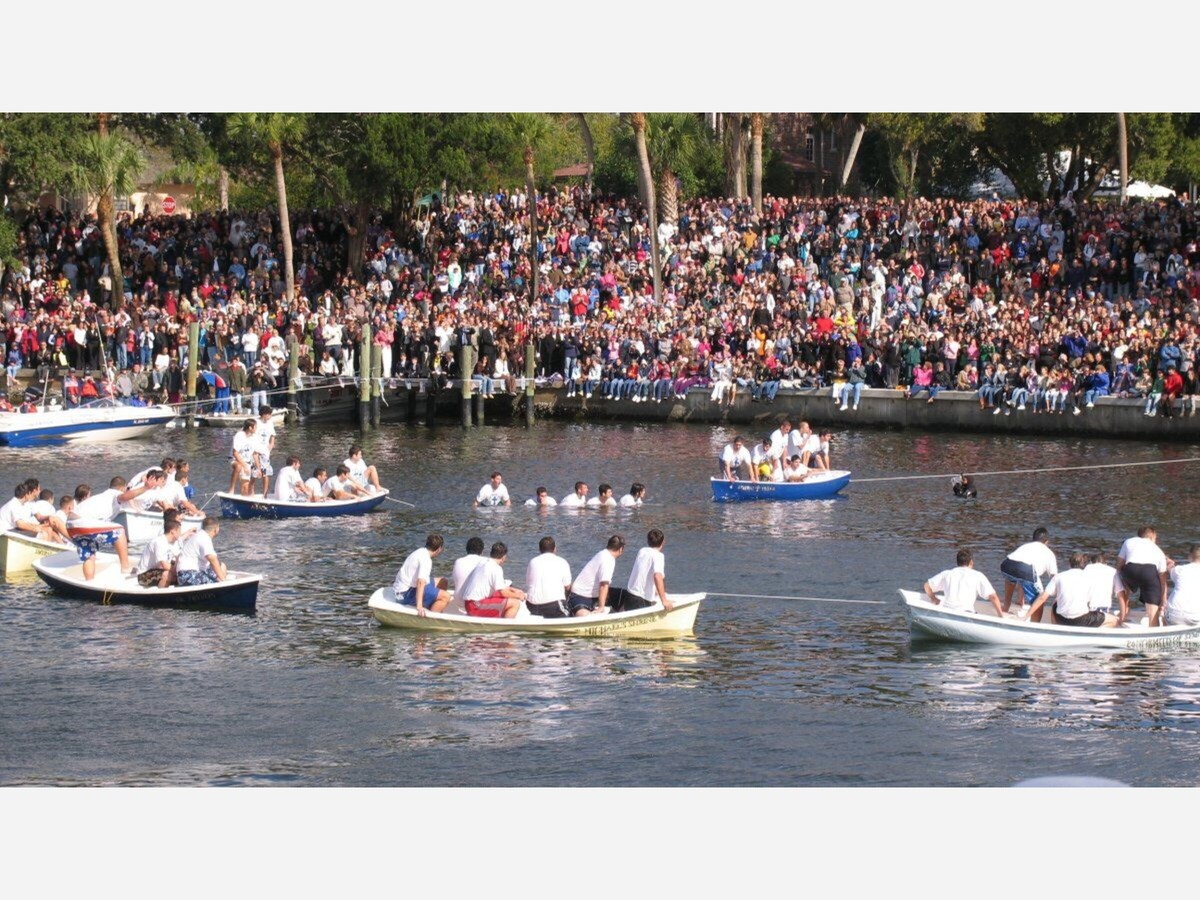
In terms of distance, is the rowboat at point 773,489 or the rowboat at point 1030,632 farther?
the rowboat at point 773,489

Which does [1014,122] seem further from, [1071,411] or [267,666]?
[267,666]

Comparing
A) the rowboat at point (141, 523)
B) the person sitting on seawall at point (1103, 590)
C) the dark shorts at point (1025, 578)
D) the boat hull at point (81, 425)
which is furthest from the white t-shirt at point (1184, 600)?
the boat hull at point (81, 425)

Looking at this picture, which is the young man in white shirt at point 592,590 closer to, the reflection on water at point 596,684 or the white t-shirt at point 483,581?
the reflection on water at point 596,684

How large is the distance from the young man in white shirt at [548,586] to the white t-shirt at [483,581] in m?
0.43

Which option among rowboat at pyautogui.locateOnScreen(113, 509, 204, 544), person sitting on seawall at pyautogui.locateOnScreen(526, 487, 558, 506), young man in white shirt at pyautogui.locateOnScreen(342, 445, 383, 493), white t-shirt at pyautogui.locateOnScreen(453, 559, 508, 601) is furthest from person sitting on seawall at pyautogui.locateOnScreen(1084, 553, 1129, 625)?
young man in white shirt at pyautogui.locateOnScreen(342, 445, 383, 493)

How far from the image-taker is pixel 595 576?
78.8 ft

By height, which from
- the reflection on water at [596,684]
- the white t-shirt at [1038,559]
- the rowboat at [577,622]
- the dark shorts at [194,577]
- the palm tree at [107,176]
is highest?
the palm tree at [107,176]

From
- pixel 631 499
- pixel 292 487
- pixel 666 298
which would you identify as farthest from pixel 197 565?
pixel 666 298

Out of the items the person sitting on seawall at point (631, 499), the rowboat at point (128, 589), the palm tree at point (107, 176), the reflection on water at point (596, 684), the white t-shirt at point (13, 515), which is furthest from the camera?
the palm tree at point (107, 176)

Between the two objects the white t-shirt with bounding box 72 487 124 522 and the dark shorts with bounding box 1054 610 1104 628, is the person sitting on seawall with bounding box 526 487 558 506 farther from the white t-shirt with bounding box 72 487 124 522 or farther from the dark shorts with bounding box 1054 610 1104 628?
the dark shorts with bounding box 1054 610 1104 628

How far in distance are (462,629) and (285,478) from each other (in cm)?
1112

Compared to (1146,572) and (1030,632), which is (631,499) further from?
(1146,572)

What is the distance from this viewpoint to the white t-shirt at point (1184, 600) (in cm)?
2356

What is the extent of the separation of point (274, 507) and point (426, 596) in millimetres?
10847
